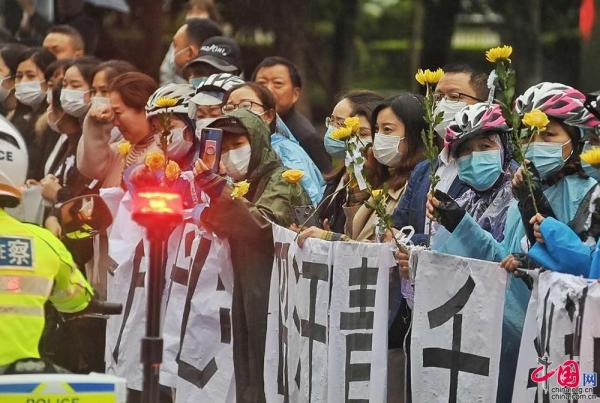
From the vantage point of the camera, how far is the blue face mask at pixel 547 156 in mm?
8242

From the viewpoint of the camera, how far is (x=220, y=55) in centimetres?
1368

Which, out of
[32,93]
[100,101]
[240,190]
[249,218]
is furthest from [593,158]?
[32,93]

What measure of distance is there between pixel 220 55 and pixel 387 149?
4294 mm

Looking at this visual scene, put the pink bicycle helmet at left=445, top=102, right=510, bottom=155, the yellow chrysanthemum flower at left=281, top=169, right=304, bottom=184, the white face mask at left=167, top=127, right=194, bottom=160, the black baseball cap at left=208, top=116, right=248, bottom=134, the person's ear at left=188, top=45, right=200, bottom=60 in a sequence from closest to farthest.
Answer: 1. the pink bicycle helmet at left=445, top=102, right=510, bottom=155
2. the yellow chrysanthemum flower at left=281, top=169, right=304, bottom=184
3. the black baseball cap at left=208, top=116, right=248, bottom=134
4. the white face mask at left=167, top=127, right=194, bottom=160
5. the person's ear at left=188, top=45, right=200, bottom=60

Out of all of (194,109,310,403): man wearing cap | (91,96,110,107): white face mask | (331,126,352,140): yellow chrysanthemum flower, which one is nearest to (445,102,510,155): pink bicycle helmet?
(331,126,352,140): yellow chrysanthemum flower

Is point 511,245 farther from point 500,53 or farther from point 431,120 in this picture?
point 500,53

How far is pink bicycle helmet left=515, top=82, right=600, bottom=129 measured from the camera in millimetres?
8211

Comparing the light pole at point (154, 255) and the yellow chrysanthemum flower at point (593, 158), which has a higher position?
the yellow chrysanthemum flower at point (593, 158)

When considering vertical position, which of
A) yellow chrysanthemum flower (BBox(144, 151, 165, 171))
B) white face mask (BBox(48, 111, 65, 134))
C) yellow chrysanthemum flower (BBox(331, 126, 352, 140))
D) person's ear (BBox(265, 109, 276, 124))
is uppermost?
person's ear (BBox(265, 109, 276, 124))

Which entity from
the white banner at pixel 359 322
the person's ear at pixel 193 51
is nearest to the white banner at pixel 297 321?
the white banner at pixel 359 322

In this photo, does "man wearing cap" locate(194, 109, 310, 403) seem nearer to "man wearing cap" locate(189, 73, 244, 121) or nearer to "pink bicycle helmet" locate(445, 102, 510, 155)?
"man wearing cap" locate(189, 73, 244, 121)

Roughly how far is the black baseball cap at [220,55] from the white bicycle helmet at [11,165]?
582 cm

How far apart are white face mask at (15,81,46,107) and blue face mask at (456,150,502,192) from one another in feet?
25.8

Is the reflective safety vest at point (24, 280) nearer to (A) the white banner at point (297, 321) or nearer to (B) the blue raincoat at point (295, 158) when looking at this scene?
(A) the white banner at point (297, 321)
